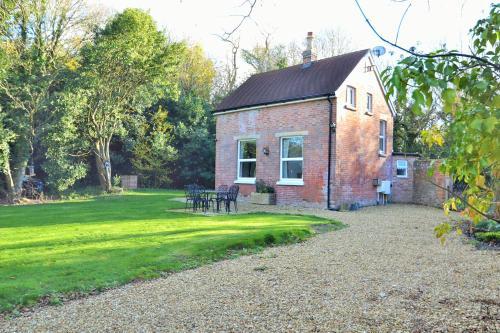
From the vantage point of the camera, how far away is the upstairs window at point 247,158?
695 inches

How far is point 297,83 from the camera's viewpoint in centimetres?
1716

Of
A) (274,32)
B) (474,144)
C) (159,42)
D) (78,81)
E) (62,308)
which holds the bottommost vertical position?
(62,308)

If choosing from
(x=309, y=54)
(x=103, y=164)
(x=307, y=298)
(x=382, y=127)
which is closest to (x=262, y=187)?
(x=382, y=127)

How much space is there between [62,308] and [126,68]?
18.0 metres

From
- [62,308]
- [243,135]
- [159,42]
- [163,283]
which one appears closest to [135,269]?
[163,283]

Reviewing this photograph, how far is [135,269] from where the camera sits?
582cm

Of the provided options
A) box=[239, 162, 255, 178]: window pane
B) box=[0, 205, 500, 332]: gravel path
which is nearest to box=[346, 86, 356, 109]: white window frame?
box=[239, 162, 255, 178]: window pane

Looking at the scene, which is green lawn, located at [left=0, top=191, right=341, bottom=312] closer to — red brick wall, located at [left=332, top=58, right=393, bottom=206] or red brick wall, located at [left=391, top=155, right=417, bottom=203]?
red brick wall, located at [left=332, top=58, right=393, bottom=206]

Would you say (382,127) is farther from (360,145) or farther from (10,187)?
(10,187)

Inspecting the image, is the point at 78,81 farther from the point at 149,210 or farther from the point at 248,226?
the point at 248,226

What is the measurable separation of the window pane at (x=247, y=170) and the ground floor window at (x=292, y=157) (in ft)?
5.88

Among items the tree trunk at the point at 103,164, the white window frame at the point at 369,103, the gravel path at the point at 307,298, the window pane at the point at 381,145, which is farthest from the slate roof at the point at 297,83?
the gravel path at the point at 307,298

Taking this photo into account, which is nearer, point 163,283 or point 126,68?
point 163,283

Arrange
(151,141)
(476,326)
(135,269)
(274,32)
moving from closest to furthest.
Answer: (476,326) → (274,32) → (135,269) → (151,141)
